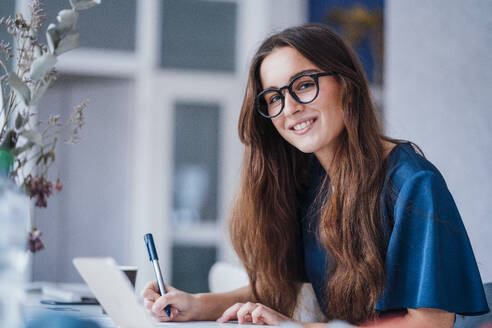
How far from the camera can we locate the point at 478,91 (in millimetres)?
1868

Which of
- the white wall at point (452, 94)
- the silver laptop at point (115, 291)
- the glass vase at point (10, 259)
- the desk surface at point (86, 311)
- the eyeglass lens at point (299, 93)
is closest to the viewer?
the glass vase at point (10, 259)

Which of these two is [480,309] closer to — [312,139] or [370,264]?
[370,264]

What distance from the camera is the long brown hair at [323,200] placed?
4.42 feet

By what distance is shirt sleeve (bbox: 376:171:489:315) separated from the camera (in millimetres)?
1151

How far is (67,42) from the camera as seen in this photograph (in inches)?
32.5

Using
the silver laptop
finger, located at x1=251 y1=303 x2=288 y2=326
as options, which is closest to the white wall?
finger, located at x1=251 y1=303 x2=288 y2=326

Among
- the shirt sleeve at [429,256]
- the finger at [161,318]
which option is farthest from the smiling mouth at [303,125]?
the finger at [161,318]

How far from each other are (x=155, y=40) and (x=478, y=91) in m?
3.26

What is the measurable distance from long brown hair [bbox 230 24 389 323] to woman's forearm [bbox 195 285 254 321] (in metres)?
0.05

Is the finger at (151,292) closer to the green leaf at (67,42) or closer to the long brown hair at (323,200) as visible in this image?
the long brown hair at (323,200)

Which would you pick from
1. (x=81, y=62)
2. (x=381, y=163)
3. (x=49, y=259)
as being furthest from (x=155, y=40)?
(x=381, y=163)

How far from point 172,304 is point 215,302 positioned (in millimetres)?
178

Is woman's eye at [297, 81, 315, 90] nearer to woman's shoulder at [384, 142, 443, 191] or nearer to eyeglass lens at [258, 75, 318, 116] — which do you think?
eyeglass lens at [258, 75, 318, 116]

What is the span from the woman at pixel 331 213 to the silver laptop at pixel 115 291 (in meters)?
0.35
